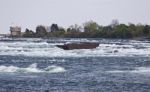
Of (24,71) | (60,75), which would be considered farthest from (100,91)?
(24,71)

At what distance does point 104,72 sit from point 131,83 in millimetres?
7967

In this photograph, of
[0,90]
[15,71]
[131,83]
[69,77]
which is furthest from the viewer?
[15,71]

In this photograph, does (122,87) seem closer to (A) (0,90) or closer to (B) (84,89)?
(B) (84,89)

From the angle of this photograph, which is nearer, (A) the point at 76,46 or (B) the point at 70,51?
(B) the point at 70,51

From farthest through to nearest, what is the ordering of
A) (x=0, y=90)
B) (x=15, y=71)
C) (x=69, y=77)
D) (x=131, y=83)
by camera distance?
(x=15, y=71) < (x=69, y=77) < (x=131, y=83) < (x=0, y=90)

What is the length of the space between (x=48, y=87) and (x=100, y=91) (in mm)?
3138

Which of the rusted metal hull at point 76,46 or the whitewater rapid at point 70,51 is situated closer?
the whitewater rapid at point 70,51

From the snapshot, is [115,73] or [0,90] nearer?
[0,90]

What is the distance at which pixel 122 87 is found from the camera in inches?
1300

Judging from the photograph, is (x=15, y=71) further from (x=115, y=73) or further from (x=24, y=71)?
(x=115, y=73)

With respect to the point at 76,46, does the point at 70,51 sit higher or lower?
lower

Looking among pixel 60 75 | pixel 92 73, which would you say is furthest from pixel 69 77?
pixel 92 73

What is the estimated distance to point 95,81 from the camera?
119ft

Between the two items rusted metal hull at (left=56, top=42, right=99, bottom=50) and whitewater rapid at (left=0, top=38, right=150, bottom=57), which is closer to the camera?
whitewater rapid at (left=0, top=38, right=150, bottom=57)
